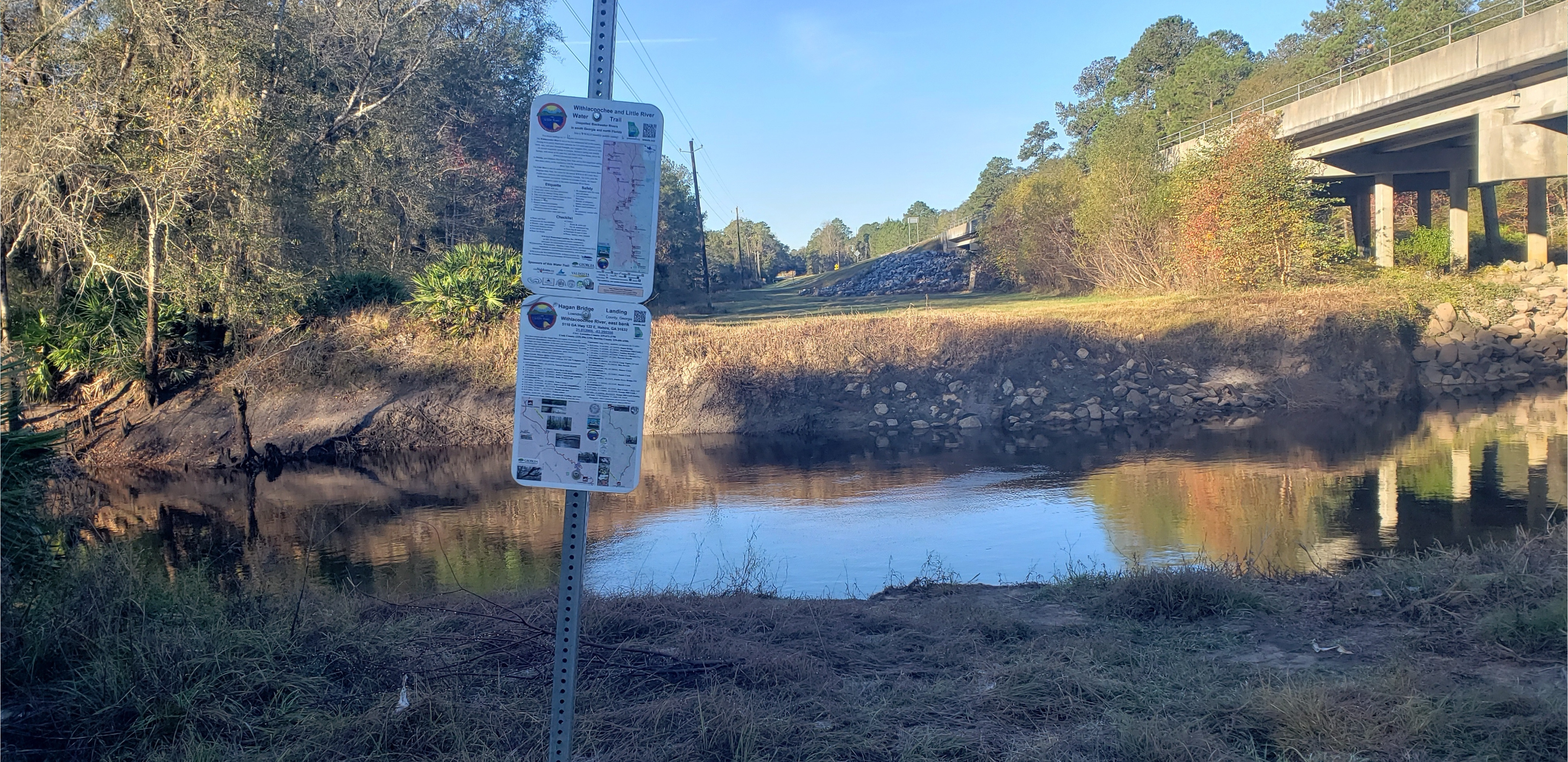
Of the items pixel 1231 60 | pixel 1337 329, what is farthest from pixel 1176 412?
pixel 1231 60

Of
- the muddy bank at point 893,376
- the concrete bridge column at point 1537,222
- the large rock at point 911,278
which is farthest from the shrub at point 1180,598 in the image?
the large rock at point 911,278

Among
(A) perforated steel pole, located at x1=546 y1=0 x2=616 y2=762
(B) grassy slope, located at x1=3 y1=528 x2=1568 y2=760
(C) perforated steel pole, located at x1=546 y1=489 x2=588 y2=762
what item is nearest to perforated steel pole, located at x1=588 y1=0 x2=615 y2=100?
(A) perforated steel pole, located at x1=546 y1=0 x2=616 y2=762

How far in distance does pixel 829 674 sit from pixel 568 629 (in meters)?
2.32

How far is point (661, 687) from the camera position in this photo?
4898 millimetres

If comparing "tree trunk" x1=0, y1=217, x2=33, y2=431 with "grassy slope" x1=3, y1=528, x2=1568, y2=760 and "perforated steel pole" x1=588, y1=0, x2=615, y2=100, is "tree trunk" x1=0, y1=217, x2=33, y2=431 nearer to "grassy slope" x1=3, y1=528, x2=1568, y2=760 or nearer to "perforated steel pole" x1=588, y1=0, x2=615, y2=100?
"grassy slope" x1=3, y1=528, x2=1568, y2=760

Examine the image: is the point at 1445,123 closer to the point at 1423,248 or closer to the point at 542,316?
the point at 1423,248

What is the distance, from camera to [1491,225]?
38.2 metres

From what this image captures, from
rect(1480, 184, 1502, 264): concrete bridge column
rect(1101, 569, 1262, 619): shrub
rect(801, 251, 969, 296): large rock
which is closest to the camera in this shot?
rect(1101, 569, 1262, 619): shrub

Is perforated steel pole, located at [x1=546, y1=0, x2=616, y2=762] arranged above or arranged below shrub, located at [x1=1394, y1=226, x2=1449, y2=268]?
below

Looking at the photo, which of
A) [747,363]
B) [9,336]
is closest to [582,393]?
[9,336]

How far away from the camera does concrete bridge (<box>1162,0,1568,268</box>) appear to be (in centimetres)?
2442

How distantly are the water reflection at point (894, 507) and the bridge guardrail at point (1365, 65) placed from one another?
15.3 m

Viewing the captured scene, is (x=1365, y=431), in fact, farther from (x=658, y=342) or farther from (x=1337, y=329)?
(x=658, y=342)

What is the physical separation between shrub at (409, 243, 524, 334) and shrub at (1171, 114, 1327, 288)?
21786 mm
